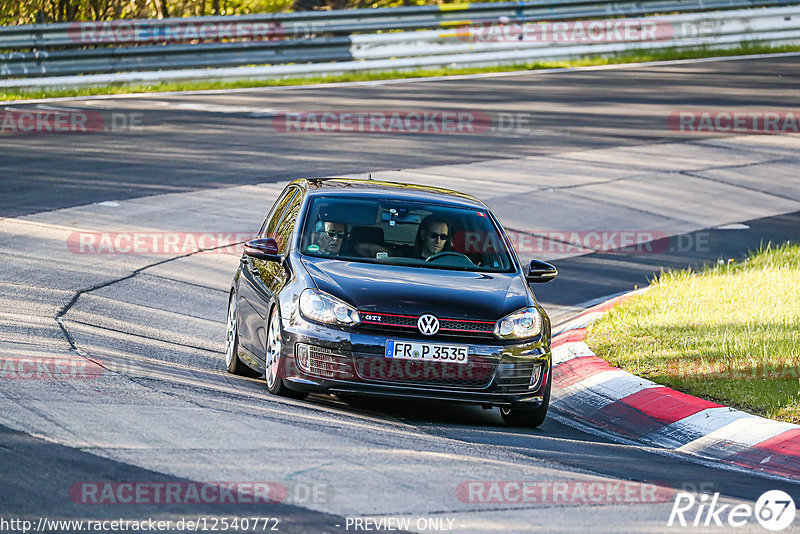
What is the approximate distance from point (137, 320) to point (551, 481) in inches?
215

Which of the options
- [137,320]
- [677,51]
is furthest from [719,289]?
[677,51]

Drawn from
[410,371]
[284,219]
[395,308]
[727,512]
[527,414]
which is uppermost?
[284,219]

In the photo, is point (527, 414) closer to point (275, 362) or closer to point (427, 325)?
point (427, 325)

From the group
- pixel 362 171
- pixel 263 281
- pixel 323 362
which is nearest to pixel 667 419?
pixel 323 362

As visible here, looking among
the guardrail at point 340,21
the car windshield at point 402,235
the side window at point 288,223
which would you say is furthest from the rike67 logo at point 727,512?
the guardrail at point 340,21

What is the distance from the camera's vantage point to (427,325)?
7652 mm

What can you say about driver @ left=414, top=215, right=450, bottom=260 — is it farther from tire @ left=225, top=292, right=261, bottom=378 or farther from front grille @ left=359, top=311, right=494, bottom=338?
tire @ left=225, top=292, right=261, bottom=378

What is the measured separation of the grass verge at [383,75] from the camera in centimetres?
2345

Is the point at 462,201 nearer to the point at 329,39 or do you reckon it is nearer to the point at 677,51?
the point at 329,39

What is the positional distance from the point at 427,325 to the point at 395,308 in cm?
23

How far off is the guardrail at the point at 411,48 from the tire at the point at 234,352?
15.3 metres

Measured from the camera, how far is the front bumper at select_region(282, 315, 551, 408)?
7633mm

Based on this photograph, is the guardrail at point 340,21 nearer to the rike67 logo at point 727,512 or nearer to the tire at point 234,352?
the tire at point 234,352

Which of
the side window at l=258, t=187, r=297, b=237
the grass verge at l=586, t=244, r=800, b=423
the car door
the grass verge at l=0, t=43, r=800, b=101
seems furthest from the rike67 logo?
the grass verge at l=0, t=43, r=800, b=101
